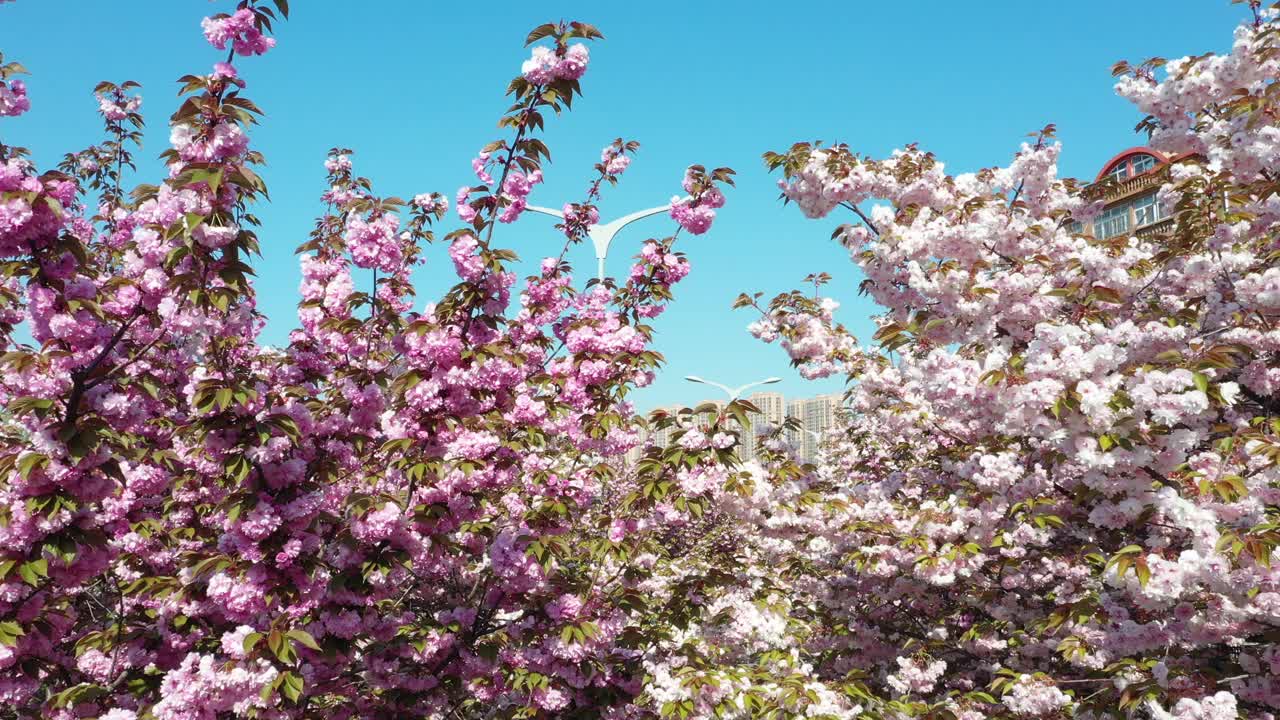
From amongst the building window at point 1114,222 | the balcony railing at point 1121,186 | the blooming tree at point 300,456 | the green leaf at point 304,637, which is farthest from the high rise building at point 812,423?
the building window at point 1114,222

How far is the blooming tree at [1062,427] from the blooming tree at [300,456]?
4.35 ft

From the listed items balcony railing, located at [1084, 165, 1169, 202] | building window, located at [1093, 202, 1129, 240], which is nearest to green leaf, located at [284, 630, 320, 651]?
balcony railing, located at [1084, 165, 1169, 202]

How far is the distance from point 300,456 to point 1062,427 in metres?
Answer: 4.05

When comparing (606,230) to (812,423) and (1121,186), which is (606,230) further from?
(812,423)

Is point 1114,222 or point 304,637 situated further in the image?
point 1114,222

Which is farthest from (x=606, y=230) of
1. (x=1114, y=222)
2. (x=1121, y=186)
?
(x=1114, y=222)

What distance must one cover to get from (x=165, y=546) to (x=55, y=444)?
76.7 inches

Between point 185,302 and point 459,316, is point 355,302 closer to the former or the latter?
point 459,316

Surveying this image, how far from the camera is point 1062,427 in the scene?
Result: 4043 millimetres

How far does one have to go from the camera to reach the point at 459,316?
14.6ft

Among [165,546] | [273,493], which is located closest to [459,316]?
[273,493]

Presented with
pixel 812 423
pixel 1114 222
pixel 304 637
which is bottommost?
pixel 304 637

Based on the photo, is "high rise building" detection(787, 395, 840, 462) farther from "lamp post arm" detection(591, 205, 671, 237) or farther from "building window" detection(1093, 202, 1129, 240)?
"building window" detection(1093, 202, 1129, 240)

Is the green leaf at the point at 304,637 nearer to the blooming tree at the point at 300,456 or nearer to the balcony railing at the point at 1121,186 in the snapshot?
the blooming tree at the point at 300,456
